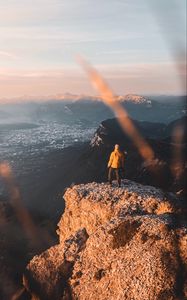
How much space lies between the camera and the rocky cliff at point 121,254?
44.9 meters

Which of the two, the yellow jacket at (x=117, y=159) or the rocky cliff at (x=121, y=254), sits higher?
the yellow jacket at (x=117, y=159)

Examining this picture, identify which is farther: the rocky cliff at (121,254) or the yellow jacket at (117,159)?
the yellow jacket at (117,159)

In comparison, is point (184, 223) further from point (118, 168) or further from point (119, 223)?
point (118, 168)

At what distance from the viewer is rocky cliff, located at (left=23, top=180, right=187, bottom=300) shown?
4491 centimetres

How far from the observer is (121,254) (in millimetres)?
48781

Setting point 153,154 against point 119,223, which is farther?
point 153,154

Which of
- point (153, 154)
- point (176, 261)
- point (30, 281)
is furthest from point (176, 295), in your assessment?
point (153, 154)

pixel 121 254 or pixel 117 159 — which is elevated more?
pixel 117 159

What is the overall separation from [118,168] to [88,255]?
13.1 metres

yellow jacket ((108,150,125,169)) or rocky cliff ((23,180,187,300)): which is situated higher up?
yellow jacket ((108,150,125,169))

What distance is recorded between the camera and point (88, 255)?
52188 millimetres

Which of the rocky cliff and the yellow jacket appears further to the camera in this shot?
the yellow jacket

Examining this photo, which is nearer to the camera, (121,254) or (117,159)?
(121,254)

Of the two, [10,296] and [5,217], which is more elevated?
[10,296]
